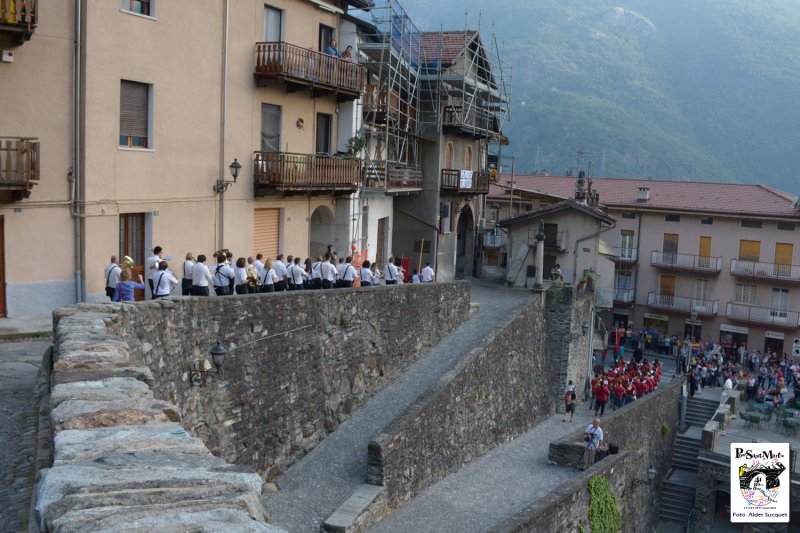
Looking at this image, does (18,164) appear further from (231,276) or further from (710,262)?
A: (710,262)

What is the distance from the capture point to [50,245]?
17.1 m

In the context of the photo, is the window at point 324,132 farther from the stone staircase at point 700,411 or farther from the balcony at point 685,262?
the balcony at point 685,262

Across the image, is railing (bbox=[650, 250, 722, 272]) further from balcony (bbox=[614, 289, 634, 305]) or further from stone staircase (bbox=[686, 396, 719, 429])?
stone staircase (bbox=[686, 396, 719, 429])

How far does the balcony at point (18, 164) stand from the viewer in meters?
15.6

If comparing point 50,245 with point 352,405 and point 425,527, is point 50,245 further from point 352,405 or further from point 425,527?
point 425,527

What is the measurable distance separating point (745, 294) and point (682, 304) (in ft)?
11.6

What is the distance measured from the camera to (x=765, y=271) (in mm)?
45781

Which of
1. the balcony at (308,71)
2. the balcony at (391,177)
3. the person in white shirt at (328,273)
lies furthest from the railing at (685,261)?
the person in white shirt at (328,273)

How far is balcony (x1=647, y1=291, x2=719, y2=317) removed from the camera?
153 feet

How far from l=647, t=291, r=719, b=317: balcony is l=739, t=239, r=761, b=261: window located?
3180 mm

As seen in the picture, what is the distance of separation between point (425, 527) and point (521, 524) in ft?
5.98

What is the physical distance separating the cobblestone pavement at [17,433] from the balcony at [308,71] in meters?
11.7

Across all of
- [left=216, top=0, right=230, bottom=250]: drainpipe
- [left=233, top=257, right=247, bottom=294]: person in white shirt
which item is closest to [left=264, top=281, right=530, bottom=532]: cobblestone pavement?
[left=233, top=257, right=247, bottom=294]: person in white shirt

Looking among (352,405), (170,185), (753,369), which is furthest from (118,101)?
Result: (753,369)
